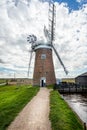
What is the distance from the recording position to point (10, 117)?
525 inches

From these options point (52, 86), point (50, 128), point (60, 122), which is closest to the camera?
point (50, 128)

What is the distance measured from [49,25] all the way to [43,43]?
3.69 metres

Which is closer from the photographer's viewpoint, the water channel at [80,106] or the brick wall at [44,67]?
the water channel at [80,106]

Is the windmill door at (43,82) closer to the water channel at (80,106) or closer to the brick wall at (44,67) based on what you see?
the brick wall at (44,67)

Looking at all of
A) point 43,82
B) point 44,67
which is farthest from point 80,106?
point 44,67

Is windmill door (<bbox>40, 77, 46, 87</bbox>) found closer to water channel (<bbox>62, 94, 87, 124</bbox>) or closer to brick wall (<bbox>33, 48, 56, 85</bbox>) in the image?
brick wall (<bbox>33, 48, 56, 85</bbox>)

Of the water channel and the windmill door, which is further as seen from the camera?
the windmill door

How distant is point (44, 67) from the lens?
132 feet

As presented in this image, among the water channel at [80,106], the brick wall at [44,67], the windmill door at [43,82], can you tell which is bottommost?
the water channel at [80,106]

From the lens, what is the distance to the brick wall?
40.2 m

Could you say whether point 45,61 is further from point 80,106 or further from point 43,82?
point 80,106

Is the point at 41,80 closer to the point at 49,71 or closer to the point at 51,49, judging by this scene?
the point at 49,71

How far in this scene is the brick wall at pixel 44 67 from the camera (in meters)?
40.2

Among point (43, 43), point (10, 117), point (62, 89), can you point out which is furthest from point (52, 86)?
point (10, 117)
